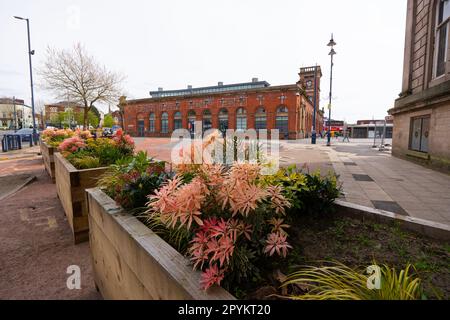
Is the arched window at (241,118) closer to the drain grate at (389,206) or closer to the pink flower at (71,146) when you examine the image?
the pink flower at (71,146)

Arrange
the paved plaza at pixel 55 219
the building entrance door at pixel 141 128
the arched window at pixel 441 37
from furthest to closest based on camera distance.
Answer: the building entrance door at pixel 141 128
the arched window at pixel 441 37
the paved plaza at pixel 55 219

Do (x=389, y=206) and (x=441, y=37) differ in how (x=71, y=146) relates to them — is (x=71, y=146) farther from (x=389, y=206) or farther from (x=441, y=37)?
(x=441, y=37)

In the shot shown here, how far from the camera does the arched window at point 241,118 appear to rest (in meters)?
39.3

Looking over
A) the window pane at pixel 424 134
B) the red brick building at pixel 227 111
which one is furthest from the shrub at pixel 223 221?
the red brick building at pixel 227 111

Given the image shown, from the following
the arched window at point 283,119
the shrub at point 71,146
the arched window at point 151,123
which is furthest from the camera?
the arched window at point 151,123

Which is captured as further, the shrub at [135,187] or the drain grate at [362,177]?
the drain grate at [362,177]

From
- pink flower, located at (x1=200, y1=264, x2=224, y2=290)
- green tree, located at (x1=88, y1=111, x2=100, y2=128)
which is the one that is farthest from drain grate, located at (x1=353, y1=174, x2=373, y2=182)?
green tree, located at (x1=88, y1=111, x2=100, y2=128)

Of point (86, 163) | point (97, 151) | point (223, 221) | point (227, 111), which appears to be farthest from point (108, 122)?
point (223, 221)

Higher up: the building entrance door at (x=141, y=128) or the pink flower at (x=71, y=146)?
the building entrance door at (x=141, y=128)

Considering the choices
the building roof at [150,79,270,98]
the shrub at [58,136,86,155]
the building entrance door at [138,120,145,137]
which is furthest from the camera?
the building roof at [150,79,270,98]

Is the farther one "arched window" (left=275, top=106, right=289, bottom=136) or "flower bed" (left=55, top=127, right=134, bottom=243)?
"arched window" (left=275, top=106, right=289, bottom=136)

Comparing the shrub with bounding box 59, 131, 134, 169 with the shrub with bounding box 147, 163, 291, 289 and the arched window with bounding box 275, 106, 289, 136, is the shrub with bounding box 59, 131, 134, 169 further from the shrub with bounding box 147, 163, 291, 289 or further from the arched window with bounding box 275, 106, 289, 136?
the arched window with bounding box 275, 106, 289, 136

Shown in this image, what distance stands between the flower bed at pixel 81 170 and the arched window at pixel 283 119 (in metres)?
32.2

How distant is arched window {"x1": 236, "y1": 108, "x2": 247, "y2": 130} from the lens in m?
39.3
